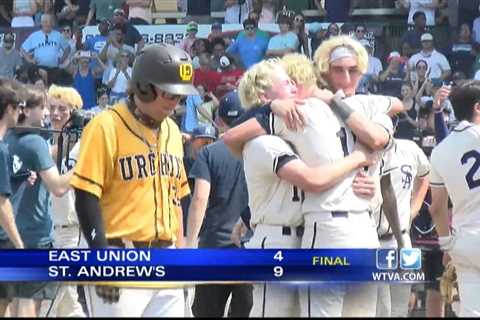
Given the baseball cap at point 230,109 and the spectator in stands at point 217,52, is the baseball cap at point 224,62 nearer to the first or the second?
the spectator in stands at point 217,52

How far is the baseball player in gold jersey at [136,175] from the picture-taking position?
209 inches

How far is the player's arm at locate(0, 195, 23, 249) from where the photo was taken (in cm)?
720

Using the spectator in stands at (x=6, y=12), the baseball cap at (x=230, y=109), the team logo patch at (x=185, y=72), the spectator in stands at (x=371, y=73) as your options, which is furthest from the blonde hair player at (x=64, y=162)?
the spectator in stands at (x=6, y=12)

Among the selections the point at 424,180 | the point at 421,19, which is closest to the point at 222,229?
the point at 424,180

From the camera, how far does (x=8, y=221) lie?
721 cm

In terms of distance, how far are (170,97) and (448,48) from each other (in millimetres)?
11304

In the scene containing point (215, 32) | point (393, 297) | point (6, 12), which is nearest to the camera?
point (393, 297)

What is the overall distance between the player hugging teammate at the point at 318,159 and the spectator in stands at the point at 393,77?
9466mm

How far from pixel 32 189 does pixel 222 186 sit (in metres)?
1.32

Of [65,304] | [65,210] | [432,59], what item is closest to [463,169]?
[65,304]

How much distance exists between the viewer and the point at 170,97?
545 centimetres

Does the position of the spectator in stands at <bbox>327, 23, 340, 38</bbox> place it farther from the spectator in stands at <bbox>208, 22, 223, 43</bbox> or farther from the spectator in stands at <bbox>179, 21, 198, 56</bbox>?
the spectator in stands at <bbox>179, 21, 198, 56</bbox>

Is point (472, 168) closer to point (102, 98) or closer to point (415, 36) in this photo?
point (415, 36)

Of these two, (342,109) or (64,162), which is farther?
(64,162)
